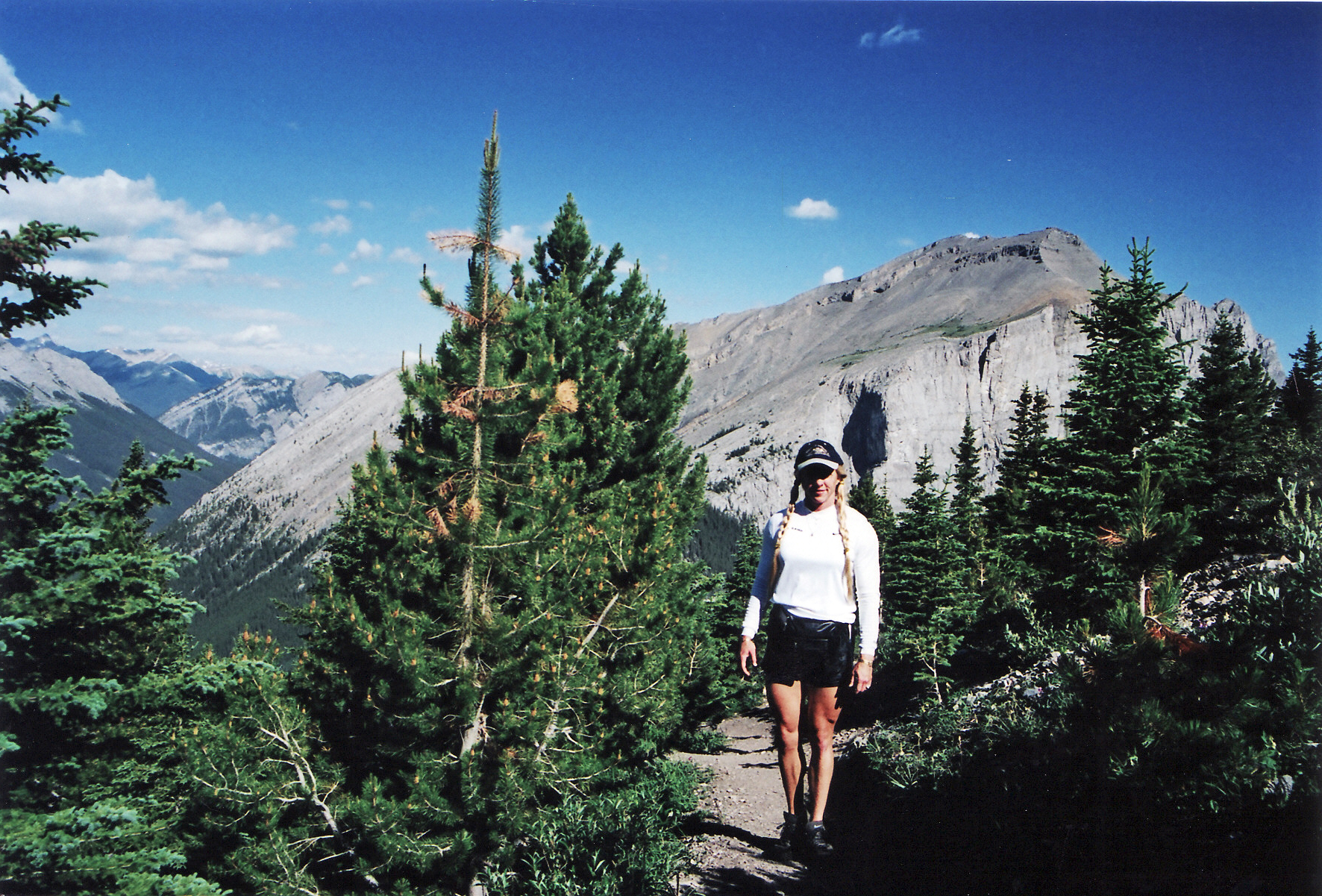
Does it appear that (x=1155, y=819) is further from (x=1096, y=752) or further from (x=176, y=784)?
(x=176, y=784)

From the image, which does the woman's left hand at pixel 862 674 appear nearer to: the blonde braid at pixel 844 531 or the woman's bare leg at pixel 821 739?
the woman's bare leg at pixel 821 739

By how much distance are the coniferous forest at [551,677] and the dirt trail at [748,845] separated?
0.47 m

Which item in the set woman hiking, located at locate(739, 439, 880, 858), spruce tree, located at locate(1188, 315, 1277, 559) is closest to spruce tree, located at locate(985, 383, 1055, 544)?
spruce tree, located at locate(1188, 315, 1277, 559)

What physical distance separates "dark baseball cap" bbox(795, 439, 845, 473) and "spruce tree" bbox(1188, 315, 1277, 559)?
1074cm

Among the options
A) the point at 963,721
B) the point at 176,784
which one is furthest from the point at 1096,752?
the point at 176,784

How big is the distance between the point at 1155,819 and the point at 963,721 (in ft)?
38.0

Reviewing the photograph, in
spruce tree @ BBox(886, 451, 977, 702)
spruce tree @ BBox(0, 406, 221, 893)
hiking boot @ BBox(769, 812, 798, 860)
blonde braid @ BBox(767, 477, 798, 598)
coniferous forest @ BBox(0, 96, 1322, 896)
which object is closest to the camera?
coniferous forest @ BBox(0, 96, 1322, 896)

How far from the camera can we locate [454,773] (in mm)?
10672

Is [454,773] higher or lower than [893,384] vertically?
lower

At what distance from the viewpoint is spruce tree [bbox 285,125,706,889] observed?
33.1ft

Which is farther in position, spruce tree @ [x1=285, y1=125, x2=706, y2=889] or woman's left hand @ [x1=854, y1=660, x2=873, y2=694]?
spruce tree @ [x1=285, y1=125, x2=706, y2=889]

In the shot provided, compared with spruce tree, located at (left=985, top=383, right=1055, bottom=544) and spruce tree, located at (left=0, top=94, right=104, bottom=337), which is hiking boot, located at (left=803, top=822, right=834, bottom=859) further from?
spruce tree, located at (left=985, top=383, right=1055, bottom=544)

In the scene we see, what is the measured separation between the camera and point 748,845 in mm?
9617

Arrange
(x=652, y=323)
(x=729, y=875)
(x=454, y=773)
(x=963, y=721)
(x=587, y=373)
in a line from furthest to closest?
(x=652, y=323)
(x=587, y=373)
(x=963, y=721)
(x=454, y=773)
(x=729, y=875)
